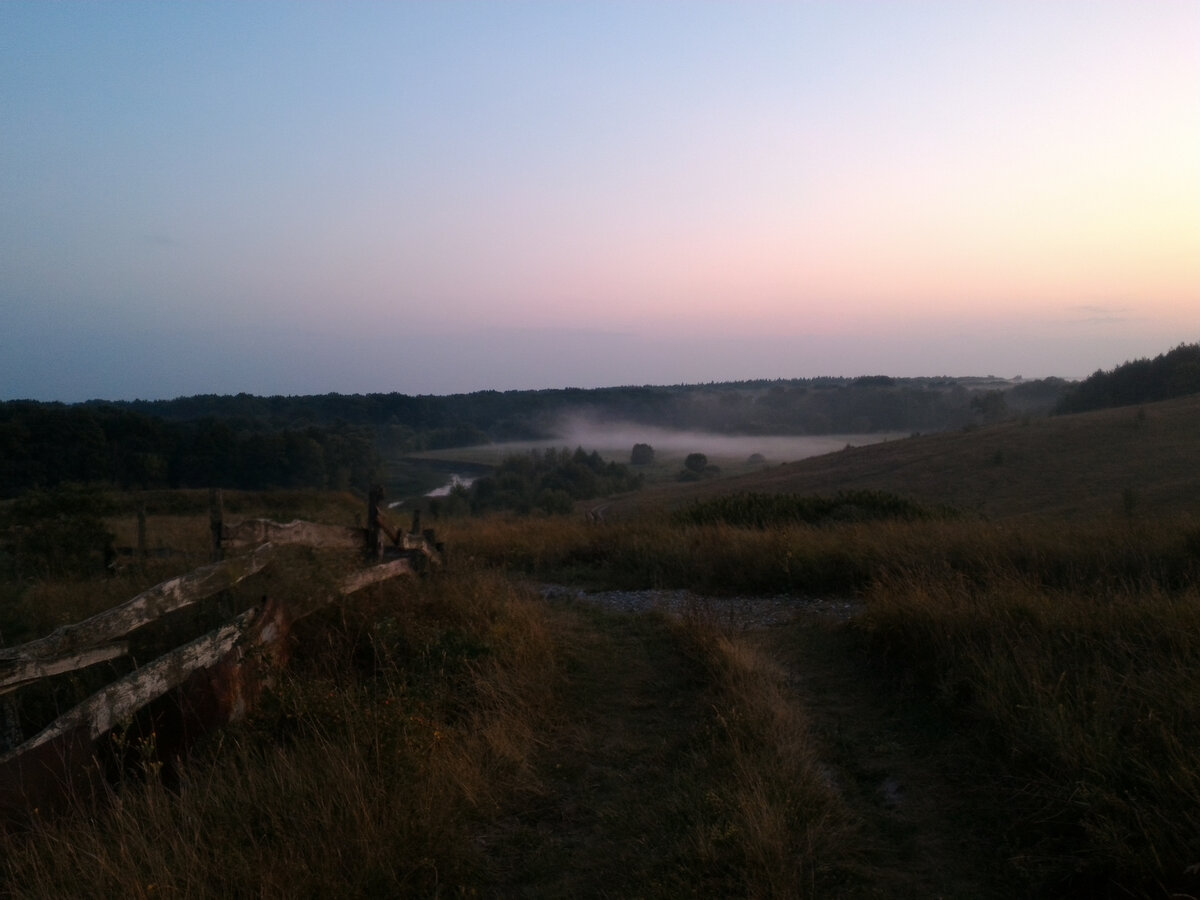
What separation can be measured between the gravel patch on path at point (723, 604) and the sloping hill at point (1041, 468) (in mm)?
12176

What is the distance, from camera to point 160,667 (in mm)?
4297

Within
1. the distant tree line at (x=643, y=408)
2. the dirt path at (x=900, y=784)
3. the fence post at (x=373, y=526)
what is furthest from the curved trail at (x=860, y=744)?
the distant tree line at (x=643, y=408)

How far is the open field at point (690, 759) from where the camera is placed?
343 centimetres

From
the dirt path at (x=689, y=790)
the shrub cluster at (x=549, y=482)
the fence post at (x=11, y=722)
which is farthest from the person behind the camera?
the shrub cluster at (x=549, y=482)

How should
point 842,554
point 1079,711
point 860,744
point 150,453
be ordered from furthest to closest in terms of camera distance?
point 150,453 < point 842,554 < point 860,744 < point 1079,711

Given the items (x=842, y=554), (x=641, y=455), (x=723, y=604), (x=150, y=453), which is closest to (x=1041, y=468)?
(x=842, y=554)

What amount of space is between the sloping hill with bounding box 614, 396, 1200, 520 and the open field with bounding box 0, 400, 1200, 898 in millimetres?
15090

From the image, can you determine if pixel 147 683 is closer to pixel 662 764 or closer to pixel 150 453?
pixel 662 764

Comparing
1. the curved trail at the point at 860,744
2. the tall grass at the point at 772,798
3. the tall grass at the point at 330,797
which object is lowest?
the curved trail at the point at 860,744

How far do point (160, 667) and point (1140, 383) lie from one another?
59.6 meters

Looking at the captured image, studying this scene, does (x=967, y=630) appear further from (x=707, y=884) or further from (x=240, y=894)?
(x=240, y=894)

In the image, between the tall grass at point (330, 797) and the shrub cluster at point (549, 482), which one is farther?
the shrub cluster at point (549, 482)

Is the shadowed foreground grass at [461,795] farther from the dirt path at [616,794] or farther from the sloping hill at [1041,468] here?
the sloping hill at [1041,468]

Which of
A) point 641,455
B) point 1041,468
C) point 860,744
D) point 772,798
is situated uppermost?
point 772,798
